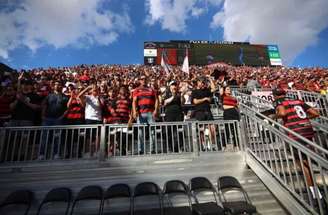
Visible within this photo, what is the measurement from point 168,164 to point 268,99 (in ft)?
18.4

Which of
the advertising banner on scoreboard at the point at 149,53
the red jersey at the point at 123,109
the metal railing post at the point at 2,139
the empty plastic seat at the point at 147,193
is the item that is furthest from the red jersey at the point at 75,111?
the advertising banner on scoreboard at the point at 149,53

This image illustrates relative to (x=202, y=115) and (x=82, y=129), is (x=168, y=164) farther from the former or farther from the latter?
(x=82, y=129)

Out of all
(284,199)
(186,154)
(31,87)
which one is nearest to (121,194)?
(186,154)

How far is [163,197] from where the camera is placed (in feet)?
13.5

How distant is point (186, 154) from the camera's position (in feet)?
15.9

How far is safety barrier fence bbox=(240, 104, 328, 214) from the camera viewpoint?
3.08 metres

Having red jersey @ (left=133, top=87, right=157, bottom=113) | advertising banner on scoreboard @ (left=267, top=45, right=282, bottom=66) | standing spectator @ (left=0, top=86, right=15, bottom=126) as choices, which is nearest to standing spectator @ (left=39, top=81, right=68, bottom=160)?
standing spectator @ (left=0, top=86, right=15, bottom=126)

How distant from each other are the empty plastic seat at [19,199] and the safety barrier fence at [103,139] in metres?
0.75

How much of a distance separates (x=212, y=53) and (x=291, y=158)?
29.5 metres

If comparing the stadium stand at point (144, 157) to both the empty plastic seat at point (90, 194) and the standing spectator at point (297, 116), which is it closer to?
the empty plastic seat at point (90, 194)

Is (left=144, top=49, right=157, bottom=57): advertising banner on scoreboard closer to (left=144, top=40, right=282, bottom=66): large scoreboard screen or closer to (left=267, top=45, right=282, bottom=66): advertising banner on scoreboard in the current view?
(left=144, top=40, right=282, bottom=66): large scoreboard screen

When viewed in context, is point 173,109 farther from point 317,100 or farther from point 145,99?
point 317,100

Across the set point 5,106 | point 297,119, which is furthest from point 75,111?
point 297,119

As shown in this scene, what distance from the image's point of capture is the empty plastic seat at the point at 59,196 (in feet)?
12.2
